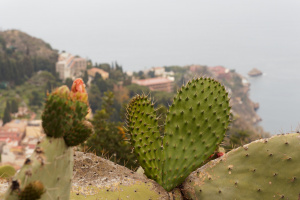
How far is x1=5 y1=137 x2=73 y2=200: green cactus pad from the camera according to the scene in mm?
993

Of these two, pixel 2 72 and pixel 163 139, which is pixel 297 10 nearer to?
pixel 2 72

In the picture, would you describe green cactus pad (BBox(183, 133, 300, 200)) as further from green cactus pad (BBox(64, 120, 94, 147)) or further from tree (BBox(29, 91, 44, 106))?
tree (BBox(29, 91, 44, 106))

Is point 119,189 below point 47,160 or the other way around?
below

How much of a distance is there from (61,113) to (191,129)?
0.94 metres

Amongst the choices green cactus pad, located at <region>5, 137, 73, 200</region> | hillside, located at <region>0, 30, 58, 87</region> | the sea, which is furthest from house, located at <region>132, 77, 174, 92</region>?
green cactus pad, located at <region>5, 137, 73, 200</region>

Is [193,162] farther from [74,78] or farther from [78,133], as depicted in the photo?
[74,78]

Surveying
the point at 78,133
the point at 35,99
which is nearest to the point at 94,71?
the point at 35,99

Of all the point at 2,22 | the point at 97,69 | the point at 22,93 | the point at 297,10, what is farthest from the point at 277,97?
the point at 2,22

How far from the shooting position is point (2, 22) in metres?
118

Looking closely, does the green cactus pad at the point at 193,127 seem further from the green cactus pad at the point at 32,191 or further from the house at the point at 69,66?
the house at the point at 69,66

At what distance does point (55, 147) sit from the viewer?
3.50ft

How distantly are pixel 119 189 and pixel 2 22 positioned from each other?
12940 cm

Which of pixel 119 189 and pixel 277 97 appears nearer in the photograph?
pixel 119 189

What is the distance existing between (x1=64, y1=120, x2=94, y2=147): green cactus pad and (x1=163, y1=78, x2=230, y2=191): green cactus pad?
0.80 metres
